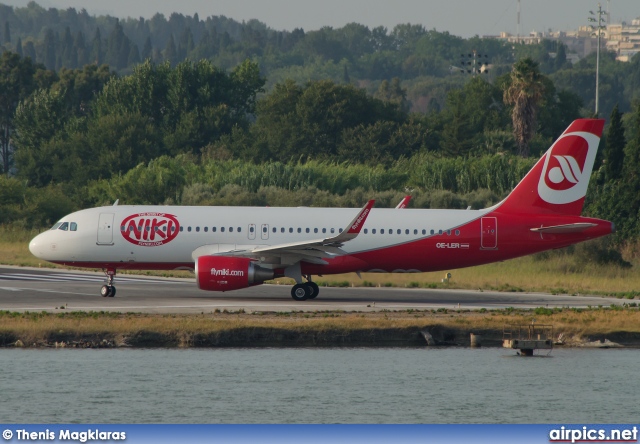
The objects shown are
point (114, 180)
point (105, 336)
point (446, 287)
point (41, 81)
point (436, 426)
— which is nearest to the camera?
point (436, 426)

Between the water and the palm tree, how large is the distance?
248ft

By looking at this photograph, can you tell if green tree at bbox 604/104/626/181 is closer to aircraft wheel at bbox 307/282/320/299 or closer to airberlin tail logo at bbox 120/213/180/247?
aircraft wheel at bbox 307/282/320/299

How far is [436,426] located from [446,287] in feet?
84.8

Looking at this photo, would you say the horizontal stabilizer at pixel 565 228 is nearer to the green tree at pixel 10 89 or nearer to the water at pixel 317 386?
the water at pixel 317 386

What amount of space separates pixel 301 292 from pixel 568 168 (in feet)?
39.6

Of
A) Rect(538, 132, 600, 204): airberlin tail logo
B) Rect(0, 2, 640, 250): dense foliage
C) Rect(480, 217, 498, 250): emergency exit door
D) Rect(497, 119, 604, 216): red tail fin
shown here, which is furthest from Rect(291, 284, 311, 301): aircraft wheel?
Rect(0, 2, 640, 250): dense foliage

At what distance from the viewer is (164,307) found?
42.9m

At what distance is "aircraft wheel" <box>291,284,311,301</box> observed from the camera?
4662 cm

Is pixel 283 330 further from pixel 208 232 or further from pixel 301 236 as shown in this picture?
pixel 208 232

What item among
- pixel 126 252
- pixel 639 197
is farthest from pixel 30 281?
pixel 639 197

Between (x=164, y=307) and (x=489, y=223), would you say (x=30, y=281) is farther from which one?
(x=489, y=223)

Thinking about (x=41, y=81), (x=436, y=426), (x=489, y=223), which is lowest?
(x=436, y=426)

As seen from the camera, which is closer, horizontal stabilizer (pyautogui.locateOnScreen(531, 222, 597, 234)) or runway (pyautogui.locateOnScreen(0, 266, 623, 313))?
runway (pyautogui.locateOnScreen(0, 266, 623, 313))

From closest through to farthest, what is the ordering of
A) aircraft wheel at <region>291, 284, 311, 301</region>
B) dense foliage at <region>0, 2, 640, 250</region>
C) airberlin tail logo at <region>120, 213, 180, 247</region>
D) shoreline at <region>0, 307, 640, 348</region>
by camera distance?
shoreline at <region>0, 307, 640, 348</region> → airberlin tail logo at <region>120, 213, 180, 247</region> → aircraft wheel at <region>291, 284, 311, 301</region> → dense foliage at <region>0, 2, 640, 250</region>
